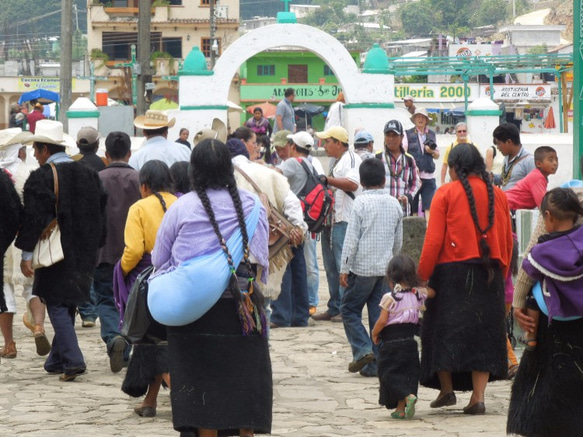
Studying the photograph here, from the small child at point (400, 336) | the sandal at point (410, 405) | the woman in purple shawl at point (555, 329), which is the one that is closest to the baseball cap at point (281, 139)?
the small child at point (400, 336)

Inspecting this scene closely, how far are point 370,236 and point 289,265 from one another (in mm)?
2773

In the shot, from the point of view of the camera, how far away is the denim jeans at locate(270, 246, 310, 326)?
11.9 metres

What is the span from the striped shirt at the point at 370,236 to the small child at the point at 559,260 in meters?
2.70

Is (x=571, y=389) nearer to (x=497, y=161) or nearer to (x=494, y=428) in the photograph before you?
(x=494, y=428)

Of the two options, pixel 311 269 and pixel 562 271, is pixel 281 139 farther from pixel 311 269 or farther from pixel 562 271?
pixel 562 271

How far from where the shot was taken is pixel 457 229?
803 cm

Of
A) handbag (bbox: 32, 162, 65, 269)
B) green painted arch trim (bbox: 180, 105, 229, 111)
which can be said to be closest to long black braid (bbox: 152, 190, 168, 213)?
handbag (bbox: 32, 162, 65, 269)

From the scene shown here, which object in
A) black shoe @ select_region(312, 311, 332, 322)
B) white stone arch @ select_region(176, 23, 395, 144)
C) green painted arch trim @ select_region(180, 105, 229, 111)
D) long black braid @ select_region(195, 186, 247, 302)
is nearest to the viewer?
long black braid @ select_region(195, 186, 247, 302)

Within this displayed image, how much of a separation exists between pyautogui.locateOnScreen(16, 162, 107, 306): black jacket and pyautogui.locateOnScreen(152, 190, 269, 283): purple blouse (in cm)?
306

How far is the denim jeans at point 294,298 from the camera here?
11945 mm

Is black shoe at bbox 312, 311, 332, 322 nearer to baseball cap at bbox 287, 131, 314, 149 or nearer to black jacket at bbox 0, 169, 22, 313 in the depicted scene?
baseball cap at bbox 287, 131, 314, 149

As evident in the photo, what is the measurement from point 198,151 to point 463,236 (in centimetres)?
229

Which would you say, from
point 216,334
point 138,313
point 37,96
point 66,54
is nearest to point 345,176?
point 138,313

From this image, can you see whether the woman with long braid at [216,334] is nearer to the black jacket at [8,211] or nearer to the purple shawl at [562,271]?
the purple shawl at [562,271]
